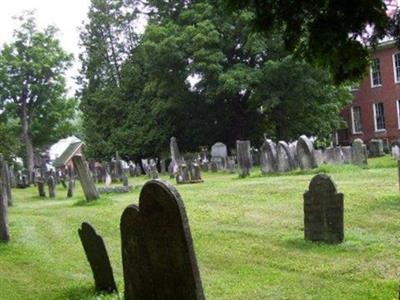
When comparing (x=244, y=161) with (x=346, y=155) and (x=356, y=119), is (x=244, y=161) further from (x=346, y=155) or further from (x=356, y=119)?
(x=356, y=119)

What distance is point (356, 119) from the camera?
50594 millimetres

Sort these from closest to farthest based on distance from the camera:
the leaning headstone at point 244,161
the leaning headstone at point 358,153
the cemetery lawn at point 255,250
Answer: the cemetery lawn at point 255,250 → the leaning headstone at point 244,161 → the leaning headstone at point 358,153

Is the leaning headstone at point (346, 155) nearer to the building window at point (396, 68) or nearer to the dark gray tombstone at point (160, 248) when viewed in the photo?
the building window at point (396, 68)

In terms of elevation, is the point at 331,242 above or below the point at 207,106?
below

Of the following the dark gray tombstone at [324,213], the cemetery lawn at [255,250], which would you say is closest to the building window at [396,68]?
the cemetery lawn at [255,250]

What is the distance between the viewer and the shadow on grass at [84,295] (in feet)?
25.2

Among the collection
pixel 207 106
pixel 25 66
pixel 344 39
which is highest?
pixel 25 66

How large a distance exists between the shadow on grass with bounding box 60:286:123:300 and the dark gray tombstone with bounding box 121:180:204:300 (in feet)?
3.93

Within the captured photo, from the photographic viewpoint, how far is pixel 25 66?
58.1m

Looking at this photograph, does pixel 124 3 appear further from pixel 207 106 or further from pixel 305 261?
pixel 305 261

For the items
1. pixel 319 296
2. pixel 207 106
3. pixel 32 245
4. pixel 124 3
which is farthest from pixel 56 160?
pixel 319 296

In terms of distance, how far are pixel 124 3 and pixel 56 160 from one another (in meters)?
34.3

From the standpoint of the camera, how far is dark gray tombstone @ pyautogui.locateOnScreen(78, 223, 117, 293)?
26.5 feet

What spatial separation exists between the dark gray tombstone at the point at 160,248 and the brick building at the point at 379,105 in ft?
133
